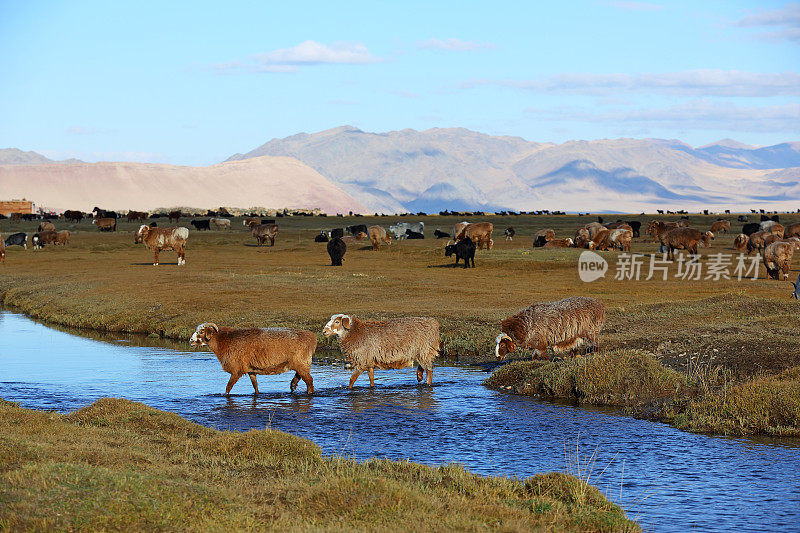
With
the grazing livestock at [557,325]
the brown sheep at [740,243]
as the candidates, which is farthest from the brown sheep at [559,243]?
the grazing livestock at [557,325]

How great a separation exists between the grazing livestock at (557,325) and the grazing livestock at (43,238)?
59947 millimetres

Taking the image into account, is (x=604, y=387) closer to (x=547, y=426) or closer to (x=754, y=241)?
(x=547, y=426)

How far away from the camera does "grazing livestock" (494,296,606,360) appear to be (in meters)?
21.7

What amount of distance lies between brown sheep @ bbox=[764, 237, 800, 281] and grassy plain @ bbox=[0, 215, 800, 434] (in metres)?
0.82

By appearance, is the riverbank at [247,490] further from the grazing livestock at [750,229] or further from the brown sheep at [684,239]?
the grazing livestock at [750,229]

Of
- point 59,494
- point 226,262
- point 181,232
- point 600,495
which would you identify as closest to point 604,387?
point 600,495

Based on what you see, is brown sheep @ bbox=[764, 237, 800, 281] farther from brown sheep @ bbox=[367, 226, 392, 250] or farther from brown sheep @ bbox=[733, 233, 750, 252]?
brown sheep @ bbox=[367, 226, 392, 250]

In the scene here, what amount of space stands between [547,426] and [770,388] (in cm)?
436

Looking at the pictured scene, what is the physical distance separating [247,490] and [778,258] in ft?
123

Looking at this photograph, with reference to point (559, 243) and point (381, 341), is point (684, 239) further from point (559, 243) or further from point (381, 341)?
point (381, 341)

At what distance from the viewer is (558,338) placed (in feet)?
71.5

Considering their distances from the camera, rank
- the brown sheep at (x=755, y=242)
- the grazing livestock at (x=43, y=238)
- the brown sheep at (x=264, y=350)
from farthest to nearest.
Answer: the grazing livestock at (x=43, y=238) < the brown sheep at (x=755, y=242) < the brown sheep at (x=264, y=350)

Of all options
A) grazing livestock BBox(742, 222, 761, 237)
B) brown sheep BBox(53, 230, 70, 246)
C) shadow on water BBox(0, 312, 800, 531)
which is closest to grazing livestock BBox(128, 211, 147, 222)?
brown sheep BBox(53, 230, 70, 246)

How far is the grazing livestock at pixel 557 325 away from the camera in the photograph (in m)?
21.7
